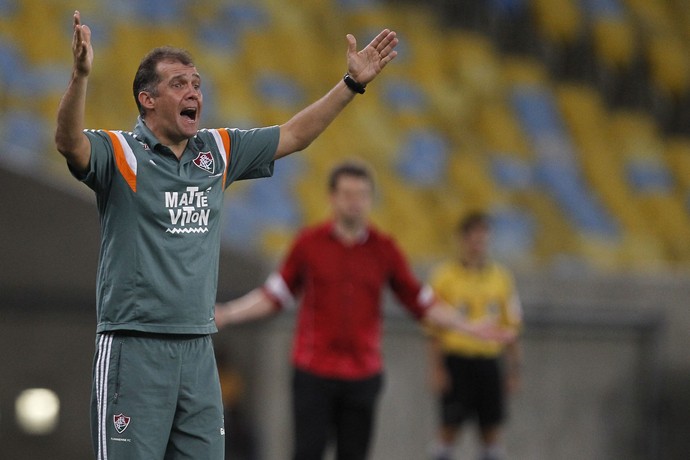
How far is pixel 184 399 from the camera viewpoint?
4.75m

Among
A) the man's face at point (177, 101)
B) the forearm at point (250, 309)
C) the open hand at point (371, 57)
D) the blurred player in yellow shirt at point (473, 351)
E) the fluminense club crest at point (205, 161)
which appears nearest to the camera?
the man's face at point (177, 101)

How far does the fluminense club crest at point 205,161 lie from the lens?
4938 millimetres

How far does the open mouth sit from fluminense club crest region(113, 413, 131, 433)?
110 cm

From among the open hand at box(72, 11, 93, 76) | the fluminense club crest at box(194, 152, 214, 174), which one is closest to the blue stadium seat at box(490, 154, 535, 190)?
the fluminense club crest at box(194, 152, 214, 174)

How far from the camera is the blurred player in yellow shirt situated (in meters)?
10.7

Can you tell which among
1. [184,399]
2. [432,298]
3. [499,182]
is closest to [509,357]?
[432,298]

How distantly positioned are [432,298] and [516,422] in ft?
14.0

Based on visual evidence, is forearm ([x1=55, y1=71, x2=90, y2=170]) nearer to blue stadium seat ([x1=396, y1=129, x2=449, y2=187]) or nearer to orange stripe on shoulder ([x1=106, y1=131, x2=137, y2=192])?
orange stripe on shoulder ([x1=106, y1=131, x2=137, y2=192])

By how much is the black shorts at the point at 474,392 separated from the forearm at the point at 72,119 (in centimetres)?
683

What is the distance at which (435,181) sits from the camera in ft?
48.5

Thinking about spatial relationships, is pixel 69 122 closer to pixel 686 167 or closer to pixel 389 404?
pixel 389 404

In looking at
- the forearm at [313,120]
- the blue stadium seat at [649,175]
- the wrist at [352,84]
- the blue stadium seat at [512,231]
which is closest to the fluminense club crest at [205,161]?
the forearm at [313,120]

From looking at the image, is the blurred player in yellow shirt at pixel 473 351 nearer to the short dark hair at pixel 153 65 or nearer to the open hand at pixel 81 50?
the short dark hair at pixel 153 65

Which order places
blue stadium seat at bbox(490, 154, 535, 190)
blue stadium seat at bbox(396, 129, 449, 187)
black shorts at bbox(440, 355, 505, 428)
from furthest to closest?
blue stadium seat at bbox(490, 154, 535, 190), blue stadium seat at bbox(396, 129, 449, 187), black shorts at bbox(440, 355, 505, 428)
